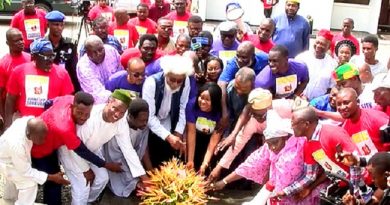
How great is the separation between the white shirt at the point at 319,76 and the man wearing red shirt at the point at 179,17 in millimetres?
2040

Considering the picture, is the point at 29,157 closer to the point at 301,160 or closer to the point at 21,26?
the point at 301,160

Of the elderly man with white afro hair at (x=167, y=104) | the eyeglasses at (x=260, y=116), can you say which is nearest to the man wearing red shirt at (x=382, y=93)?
the eyeglasses at (x=260, y=116)

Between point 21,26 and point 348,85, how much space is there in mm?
4471

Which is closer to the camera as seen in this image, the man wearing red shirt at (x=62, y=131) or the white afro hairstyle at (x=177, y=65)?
the man wearing red shirt at (x=62, y=131)

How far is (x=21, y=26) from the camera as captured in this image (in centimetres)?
763

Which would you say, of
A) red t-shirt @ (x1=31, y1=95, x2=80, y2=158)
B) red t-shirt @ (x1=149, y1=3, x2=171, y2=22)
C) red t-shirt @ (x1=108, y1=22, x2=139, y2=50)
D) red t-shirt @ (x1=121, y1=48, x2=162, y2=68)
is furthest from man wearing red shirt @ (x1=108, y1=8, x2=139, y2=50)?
red t-shirt @ (x1=31, y1=95, x2=80, y2=158)


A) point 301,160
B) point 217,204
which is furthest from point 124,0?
point 301,160

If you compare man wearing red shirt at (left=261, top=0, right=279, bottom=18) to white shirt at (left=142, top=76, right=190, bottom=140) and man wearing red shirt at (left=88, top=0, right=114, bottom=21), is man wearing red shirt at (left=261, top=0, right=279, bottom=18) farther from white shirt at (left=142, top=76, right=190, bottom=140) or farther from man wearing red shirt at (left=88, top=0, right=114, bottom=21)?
white shirt at (left=142, top=76, right=190, bottom=140)

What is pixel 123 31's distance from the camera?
7609 millimetres

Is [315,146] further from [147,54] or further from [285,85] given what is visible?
[147,54]

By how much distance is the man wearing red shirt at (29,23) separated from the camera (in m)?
7.60

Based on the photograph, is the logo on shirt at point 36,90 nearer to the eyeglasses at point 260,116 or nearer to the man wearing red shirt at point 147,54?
the man wearing red shirt at point 147,54

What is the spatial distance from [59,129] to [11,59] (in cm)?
139

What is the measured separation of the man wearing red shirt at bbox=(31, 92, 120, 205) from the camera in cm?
501
